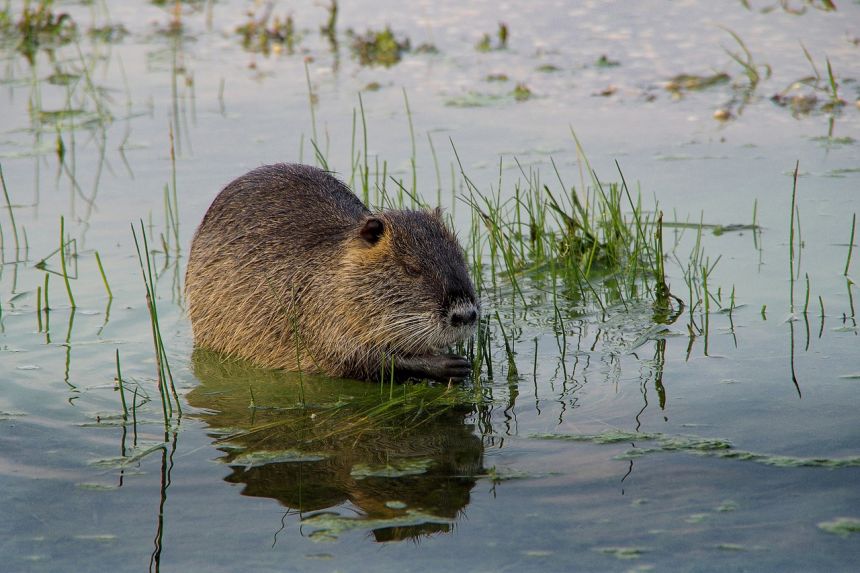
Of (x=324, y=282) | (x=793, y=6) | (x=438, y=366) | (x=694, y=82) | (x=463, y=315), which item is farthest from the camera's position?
(x=793, y=6)

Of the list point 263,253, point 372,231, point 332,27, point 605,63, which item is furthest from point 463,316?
point 332,27

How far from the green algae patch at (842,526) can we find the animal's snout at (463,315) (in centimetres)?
149

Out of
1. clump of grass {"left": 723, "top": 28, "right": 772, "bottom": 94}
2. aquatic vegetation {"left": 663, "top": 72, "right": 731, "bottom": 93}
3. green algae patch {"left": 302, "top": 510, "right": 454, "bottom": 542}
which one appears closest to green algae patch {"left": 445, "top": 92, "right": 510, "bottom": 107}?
aquatic vegetation {"left": 663, "top": 72, "right": 731, "bottom": 93}

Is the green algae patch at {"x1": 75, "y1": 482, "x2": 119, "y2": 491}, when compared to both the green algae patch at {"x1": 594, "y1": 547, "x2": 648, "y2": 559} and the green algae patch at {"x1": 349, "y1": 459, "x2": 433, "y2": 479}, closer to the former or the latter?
the green algae patch at {"x1": 349, "y1": 459, "x2": 433, "y2": 479}

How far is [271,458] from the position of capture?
3.71 metres

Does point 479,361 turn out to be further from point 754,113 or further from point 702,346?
point 754,113

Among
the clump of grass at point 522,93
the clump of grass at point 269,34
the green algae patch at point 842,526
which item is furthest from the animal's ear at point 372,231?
the clump of grass at point 269,34

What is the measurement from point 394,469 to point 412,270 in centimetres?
100

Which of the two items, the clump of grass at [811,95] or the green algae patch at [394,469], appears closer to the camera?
the green algae patch at [394,469]

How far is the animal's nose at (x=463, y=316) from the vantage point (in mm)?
4137

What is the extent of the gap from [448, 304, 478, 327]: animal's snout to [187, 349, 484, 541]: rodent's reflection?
27 cm

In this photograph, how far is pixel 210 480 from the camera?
3.54 metres

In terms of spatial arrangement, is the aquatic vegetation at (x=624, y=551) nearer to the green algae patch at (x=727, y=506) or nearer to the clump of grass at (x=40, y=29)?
the green algae patch at (x=727, y=506)

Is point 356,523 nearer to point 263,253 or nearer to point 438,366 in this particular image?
point 438,366
